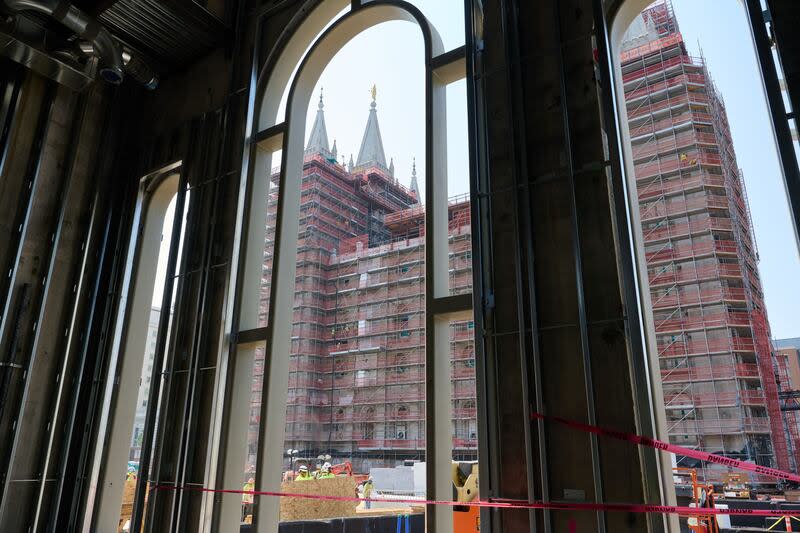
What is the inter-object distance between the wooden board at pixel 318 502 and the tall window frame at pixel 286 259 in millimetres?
5133

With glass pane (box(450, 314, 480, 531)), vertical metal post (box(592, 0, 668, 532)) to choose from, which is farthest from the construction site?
glass pane (box(450, 314, 480, 531))

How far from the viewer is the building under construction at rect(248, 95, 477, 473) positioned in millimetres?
24000

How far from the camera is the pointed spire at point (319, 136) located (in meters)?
30.8

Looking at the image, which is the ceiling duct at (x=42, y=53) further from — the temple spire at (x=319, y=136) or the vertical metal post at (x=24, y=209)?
the temple spire at (x=319, y=136)

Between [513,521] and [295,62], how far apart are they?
15.6 ft

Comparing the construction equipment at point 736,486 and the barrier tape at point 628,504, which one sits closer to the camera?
the barrier tape at point 628,504

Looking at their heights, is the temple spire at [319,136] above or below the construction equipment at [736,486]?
above

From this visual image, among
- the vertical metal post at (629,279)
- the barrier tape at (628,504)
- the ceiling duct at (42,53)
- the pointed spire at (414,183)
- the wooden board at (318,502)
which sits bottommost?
the wooden board at (318,502)

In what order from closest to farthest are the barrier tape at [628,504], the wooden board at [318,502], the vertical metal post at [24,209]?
1. the barrier tape at [628,504]
2. the vertical metal post at [24,209]
3. the wooden board at [318,502]

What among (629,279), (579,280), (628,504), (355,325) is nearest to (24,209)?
(579,280)

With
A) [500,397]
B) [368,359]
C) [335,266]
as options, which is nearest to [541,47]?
[500,397]

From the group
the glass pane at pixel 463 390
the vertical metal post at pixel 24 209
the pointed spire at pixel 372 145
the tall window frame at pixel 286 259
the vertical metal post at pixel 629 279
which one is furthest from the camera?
the pointed spire at pixel 372 145

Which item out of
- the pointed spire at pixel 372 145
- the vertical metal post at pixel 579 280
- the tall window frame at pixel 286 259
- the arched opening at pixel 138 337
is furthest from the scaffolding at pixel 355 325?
the vertical metal post at pixel 579 280

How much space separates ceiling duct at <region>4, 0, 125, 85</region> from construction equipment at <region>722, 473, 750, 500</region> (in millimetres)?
13748
